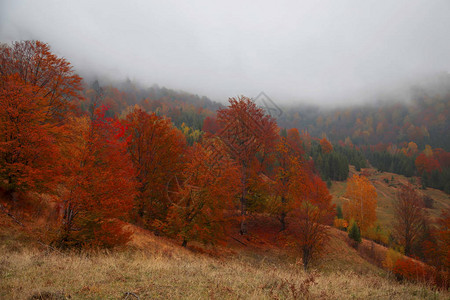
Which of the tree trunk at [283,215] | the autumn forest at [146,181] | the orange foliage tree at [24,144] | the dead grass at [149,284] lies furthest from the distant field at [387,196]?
the orange foliage tree at [24,144]

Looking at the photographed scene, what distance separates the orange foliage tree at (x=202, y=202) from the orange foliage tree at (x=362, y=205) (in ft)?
106

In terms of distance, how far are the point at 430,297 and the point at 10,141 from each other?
695 inches

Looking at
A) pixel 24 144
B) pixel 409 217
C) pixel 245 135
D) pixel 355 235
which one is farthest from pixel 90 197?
pixel 409 217

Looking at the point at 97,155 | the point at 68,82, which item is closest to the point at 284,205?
the point at 97,155

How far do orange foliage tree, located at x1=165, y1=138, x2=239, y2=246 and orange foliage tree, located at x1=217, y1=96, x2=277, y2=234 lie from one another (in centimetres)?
526

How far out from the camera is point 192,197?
643 inches

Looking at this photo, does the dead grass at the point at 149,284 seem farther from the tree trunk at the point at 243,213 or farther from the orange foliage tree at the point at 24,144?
the tree trunk at the point at 243,213

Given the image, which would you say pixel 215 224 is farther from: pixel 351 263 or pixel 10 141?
pixel 351 263

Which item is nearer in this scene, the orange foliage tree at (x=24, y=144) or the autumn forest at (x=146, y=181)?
the autumn forest at (x=146, y=181)

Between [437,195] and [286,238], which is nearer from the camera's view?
[286,238]

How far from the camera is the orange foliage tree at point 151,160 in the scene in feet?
62.6

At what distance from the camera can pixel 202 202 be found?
16328mm

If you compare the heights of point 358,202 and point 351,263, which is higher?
point 358,202

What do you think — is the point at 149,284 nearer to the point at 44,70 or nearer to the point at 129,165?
the point at 129,165
